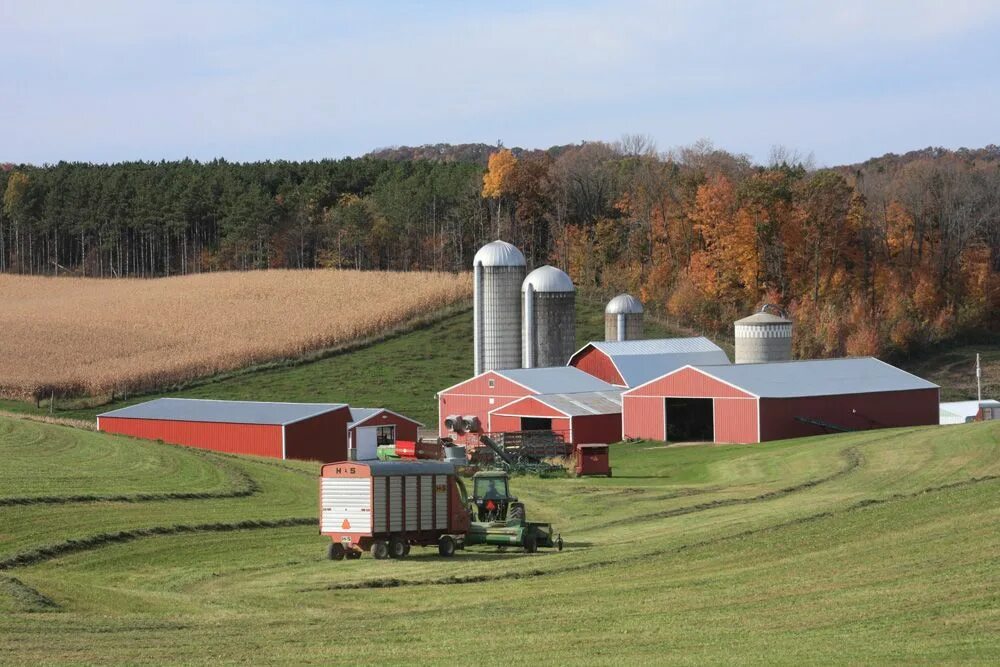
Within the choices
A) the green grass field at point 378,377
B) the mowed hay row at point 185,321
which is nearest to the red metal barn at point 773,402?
the green grass field at point 378,377

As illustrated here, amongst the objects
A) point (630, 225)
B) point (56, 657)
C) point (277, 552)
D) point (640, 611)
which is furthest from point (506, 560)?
point (630, 225)

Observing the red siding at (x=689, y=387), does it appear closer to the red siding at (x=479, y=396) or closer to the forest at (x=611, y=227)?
the red siding at (x=479, y=396)

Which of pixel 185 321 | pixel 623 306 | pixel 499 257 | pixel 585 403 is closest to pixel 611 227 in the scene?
pixel 185 321

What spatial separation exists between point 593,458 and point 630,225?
6722cm

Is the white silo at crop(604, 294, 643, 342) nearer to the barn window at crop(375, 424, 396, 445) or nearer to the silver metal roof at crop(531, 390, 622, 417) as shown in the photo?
the silver metal roof at crop(531, 390, 622, 417)

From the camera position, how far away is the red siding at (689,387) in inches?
2231

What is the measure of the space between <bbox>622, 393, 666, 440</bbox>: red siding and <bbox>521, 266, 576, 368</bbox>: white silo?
9.94 meters

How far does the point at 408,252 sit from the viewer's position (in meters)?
132

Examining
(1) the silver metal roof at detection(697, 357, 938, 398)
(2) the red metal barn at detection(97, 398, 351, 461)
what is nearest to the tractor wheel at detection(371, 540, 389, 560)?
(2) the red metal barn at detection(97, 398, 351, 461)

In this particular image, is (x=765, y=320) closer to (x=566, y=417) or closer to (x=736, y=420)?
(x=736, y=420)

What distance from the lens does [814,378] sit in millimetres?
59500

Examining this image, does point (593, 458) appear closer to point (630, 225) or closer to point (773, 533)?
point (773, 533)

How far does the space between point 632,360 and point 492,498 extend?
1471 inches

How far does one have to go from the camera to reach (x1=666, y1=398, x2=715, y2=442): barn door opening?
59250mm
